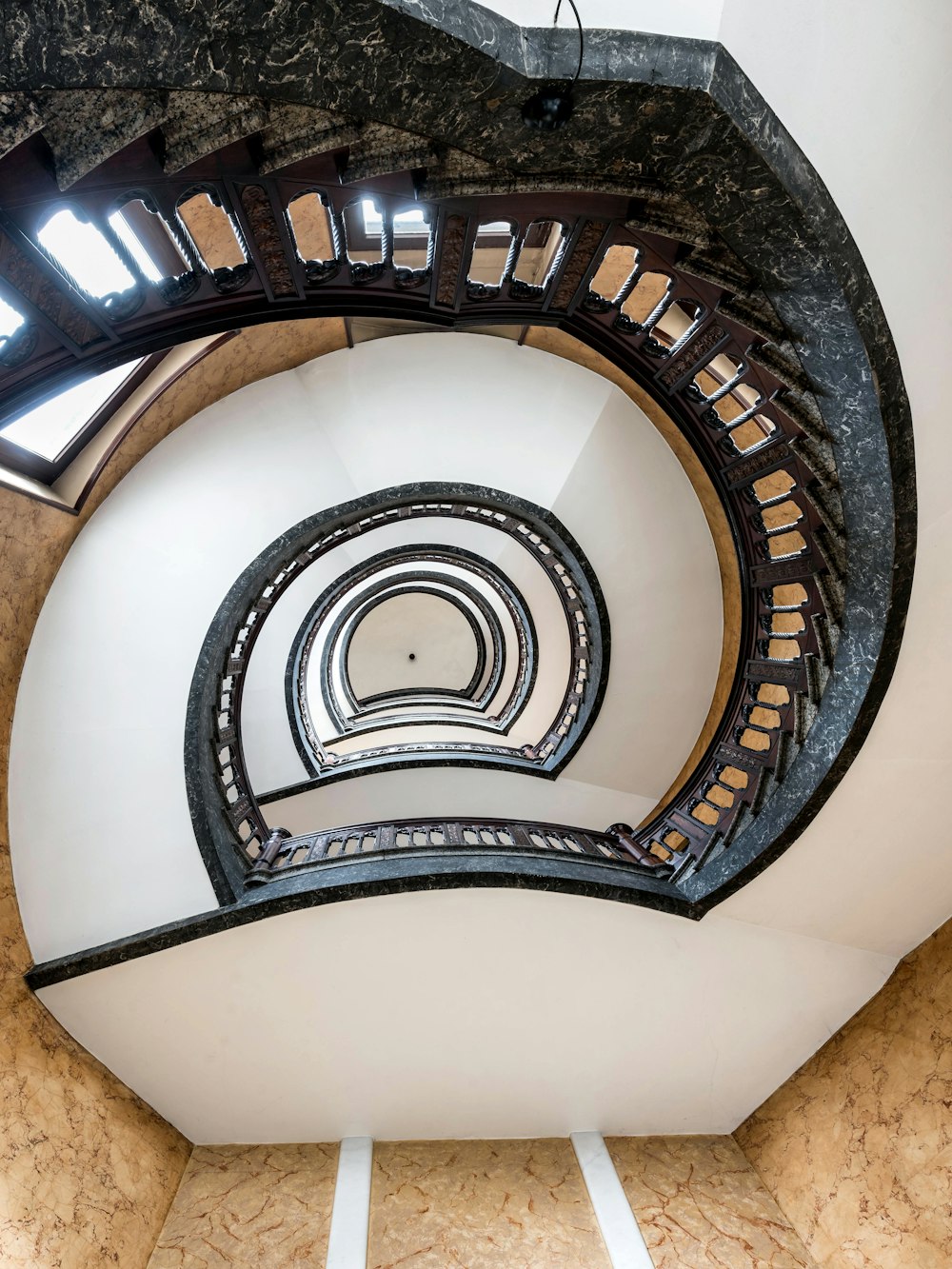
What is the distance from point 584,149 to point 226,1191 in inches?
240

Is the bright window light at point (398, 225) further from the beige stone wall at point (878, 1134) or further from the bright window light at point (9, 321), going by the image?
the beige stone wall at point (878, 1134)

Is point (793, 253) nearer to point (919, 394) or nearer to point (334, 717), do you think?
point (919, 394)

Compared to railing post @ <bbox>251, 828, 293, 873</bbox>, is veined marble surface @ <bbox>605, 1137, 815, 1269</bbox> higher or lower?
lower

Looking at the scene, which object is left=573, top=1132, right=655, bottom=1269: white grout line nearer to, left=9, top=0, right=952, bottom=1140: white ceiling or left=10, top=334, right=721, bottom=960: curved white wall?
left=9, top=0, right=952, bottom=1140: white ceiling

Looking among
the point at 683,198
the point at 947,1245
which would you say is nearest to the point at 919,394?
the point at 683,198

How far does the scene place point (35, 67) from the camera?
5.38ft

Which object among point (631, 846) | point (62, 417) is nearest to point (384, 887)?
point (631, 846)

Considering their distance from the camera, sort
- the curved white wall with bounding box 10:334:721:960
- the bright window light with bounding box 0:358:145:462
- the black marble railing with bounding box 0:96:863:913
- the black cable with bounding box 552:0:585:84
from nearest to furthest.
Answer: the black cable with bounding box 552:0:585:84, the black marble railing with bounding box 0:96:863:913, the bright window light with bounding box 0:358:145:462, the curved white wall with bounding box 10:334:721:960

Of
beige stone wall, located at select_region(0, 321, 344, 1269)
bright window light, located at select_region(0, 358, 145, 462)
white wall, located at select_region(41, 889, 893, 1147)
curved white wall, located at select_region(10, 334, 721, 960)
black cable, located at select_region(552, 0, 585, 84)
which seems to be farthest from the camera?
white wall, located at select_region(41, 889, 893, 1147)

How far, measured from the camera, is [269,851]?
5000 mm

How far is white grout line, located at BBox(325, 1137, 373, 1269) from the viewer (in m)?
4.11

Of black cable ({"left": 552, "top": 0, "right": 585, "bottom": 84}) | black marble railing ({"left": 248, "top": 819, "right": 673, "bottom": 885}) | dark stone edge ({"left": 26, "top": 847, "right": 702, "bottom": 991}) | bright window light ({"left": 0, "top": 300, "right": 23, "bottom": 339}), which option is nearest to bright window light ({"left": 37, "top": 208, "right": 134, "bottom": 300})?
bright window light ({"left": 0, "top": 300, "right": 23, "bottom": 339})

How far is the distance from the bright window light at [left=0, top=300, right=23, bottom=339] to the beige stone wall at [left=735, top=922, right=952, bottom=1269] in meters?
5.97

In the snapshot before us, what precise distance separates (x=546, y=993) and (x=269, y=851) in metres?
2.17
